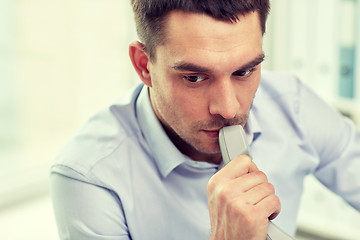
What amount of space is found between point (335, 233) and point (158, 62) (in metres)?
1.30

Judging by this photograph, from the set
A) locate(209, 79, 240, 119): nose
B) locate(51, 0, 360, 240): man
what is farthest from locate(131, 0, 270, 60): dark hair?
locate(209, 79, 240, 119): nose

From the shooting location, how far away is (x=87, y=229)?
2.61 ft

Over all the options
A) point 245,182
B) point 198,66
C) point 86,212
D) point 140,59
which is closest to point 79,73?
point 140,59

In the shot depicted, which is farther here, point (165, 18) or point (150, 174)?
point (150, 174)

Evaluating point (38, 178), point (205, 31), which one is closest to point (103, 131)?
point (205, 31)

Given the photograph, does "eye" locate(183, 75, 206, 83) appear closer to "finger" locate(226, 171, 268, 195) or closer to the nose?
the nose

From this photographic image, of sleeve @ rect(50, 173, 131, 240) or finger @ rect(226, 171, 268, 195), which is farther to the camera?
sleeve @ rect(50, 173, 131, 240)

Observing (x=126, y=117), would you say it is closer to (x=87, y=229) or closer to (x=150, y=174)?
(x=150, y=174)

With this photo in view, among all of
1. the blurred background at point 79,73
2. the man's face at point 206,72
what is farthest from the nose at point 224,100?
the blurred background at point 79,73

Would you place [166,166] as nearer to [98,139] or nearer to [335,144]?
[98,139]

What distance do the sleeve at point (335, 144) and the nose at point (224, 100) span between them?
397 millimetres

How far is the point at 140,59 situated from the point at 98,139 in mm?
208

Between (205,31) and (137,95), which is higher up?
(205,31)

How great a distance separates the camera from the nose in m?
0.72
